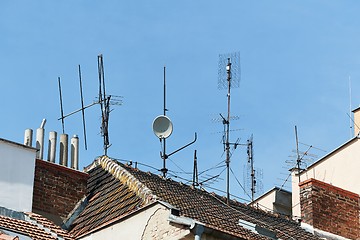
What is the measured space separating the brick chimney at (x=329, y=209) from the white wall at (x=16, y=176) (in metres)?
7.94

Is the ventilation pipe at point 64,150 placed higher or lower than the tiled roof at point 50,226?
higher

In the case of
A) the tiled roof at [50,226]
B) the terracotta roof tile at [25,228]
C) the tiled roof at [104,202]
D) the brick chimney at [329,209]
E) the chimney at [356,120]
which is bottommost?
the terracotta roof tile at [25,228]

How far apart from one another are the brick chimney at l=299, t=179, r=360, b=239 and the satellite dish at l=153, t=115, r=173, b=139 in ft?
15.1

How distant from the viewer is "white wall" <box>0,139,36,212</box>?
20.6 metres

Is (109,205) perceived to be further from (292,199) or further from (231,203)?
(292,199)

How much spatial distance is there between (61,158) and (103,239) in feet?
13.1

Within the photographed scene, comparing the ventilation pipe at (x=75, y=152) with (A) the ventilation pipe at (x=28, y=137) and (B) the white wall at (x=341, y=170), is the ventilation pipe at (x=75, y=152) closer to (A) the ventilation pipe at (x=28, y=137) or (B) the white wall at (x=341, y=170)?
(A) the ventilation pipe at (x=28, y=137)

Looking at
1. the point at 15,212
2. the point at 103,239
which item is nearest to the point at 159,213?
the point at 103,239

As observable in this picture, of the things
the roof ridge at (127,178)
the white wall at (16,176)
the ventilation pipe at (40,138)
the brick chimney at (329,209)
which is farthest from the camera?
the brick chimney at (329,209)

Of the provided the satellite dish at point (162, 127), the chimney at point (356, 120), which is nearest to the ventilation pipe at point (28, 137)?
the satellite dish at point (162, 127)

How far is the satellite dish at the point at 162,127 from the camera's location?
931 inches

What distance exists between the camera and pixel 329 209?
1038 inches

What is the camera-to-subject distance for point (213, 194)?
2403 centimetres

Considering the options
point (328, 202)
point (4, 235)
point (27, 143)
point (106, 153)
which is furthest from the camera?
point (328, 202)
